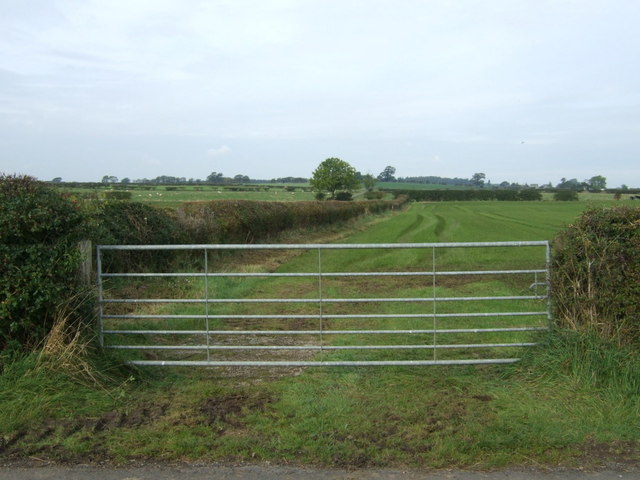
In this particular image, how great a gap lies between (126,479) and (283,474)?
3.63 feet

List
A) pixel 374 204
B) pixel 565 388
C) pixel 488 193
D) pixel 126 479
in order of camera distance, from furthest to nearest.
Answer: pixel 488 193
pixel 374 204
pixel 565 388
pixel 126 479

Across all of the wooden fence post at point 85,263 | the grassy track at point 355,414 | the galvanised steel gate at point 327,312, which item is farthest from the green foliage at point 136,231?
the grassy track at point 355,414

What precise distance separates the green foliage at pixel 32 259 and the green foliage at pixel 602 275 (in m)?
5.14

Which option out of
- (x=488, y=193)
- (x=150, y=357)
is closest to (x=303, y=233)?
(x=150, y=357)

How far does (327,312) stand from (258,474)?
20.4 feet

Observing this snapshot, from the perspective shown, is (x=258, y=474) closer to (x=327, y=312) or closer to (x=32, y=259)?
(x=32, y=259)

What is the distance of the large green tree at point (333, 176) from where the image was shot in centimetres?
8919

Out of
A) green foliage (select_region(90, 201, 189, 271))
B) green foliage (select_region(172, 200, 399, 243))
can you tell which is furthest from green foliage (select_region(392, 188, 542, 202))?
green foliage (select_region(90, 201, 189, 271))

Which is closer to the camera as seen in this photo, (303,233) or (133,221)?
(133,221)

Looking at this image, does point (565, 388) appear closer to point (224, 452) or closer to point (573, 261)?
point (573, 261)

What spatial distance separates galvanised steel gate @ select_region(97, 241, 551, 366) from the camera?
6027 mm

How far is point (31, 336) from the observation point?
5441 mm

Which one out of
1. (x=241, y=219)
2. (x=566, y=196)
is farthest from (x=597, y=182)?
(x=241, y=219)

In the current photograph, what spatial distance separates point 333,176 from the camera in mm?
89750
